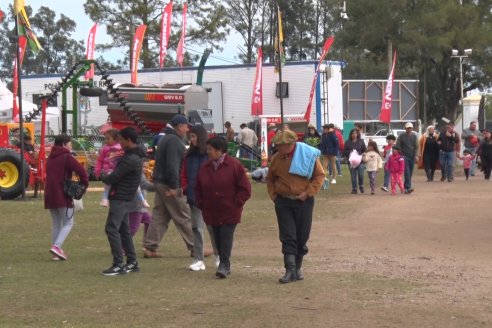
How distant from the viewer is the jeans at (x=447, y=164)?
27.2 m

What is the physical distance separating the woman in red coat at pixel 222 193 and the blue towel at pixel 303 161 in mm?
586

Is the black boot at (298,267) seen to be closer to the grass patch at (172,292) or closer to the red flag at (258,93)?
the grass patch at (172,292)

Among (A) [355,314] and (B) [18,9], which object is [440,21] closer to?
(B) [18,9]

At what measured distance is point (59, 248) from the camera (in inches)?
453

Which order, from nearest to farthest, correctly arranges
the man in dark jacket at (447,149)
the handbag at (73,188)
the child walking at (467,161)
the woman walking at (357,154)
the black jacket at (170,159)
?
the black jacket at (170,159), the handbag at (73,188), the woman walking at (357,154), the man in dark jacket at (447,149), the child walking at (467,161)

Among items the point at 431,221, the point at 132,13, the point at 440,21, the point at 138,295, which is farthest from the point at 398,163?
the point at 440,21

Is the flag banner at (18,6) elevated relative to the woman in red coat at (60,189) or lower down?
elevated

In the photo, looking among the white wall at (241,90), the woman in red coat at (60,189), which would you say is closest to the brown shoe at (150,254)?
the woman in red coat at (60,189)

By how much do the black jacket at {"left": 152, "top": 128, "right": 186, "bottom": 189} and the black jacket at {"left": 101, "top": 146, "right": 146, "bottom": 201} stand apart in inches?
25.8

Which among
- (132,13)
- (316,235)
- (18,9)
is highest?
(132,13)

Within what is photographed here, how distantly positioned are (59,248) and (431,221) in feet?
22.7

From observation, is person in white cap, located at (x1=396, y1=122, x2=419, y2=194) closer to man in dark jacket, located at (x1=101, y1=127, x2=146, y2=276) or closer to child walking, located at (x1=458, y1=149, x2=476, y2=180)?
child walking, located at (x1=458, y1=149, x2=476, y2=180)

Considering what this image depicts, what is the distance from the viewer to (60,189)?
451 inches

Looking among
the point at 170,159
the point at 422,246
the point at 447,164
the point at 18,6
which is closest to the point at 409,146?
the point at 447,164
